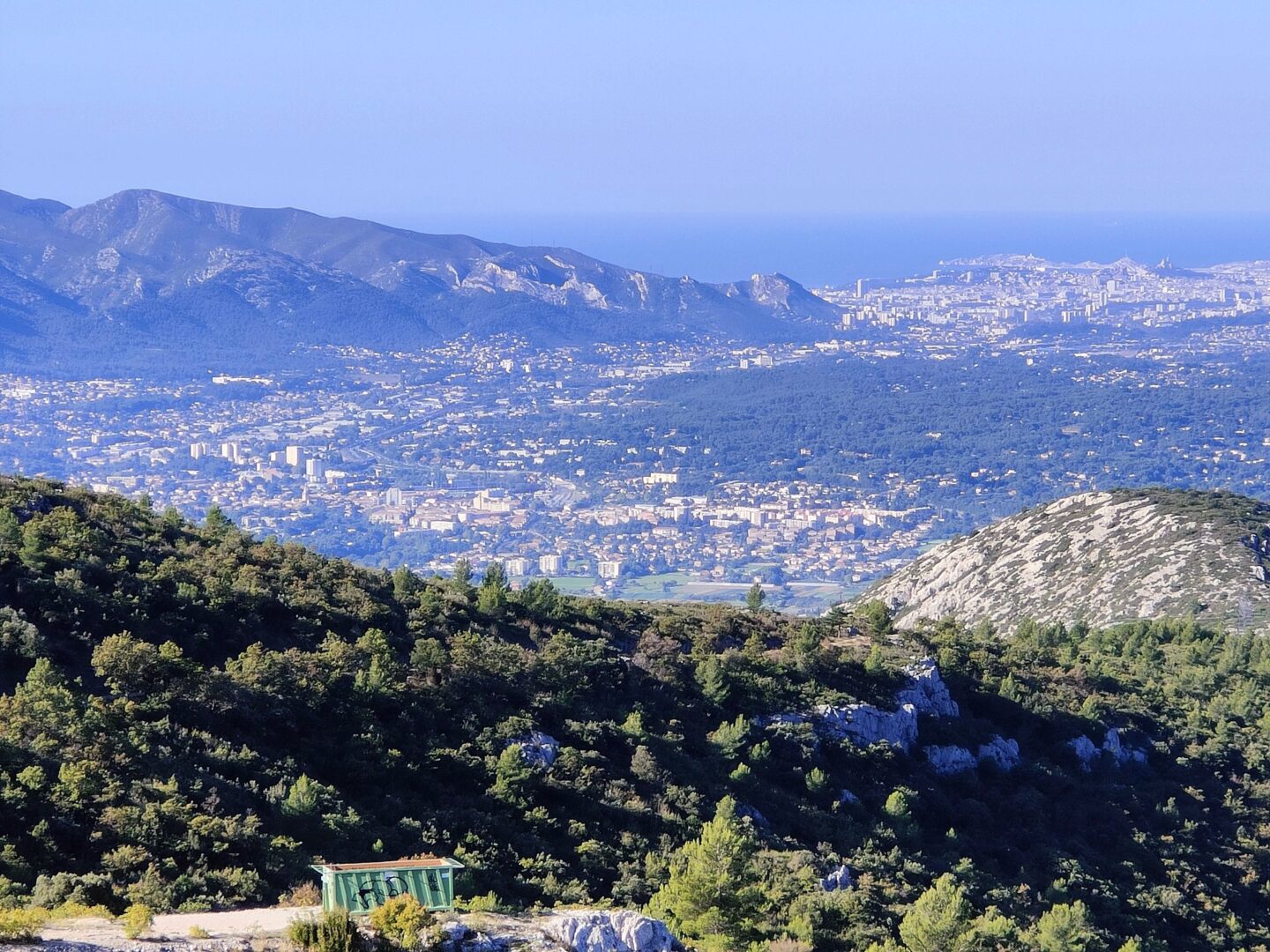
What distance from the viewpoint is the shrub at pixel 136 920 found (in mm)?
14164

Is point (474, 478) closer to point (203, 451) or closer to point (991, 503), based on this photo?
point (203, 451)

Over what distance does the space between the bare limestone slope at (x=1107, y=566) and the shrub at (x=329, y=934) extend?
4545 centimetres

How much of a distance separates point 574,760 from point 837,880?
485cm

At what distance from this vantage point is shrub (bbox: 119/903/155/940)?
14164 mm

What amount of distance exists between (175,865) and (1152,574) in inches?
2108

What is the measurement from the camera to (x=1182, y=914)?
2509 cm

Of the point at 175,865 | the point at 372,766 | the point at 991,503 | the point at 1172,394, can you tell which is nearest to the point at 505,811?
the point at 372,766

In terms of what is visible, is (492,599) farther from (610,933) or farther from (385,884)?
(610,933)

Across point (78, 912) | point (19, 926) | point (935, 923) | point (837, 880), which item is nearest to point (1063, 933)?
point (935, 923)

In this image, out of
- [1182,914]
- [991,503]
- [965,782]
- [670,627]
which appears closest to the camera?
[1182,914]

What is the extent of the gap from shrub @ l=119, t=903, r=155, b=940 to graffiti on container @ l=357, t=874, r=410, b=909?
216 cm

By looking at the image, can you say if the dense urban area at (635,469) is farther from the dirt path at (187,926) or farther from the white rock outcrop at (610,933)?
the dirt path at (187,926)

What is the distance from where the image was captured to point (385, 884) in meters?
15.6

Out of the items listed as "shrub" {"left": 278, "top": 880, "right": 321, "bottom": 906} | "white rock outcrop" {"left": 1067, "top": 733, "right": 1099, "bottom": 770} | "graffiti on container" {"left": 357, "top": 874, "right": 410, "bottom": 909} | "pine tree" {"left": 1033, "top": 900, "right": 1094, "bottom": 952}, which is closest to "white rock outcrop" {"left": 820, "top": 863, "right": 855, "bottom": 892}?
"pine tree" {"left": 1033, "top": 900, "right": 1094, "bottom": 952}
